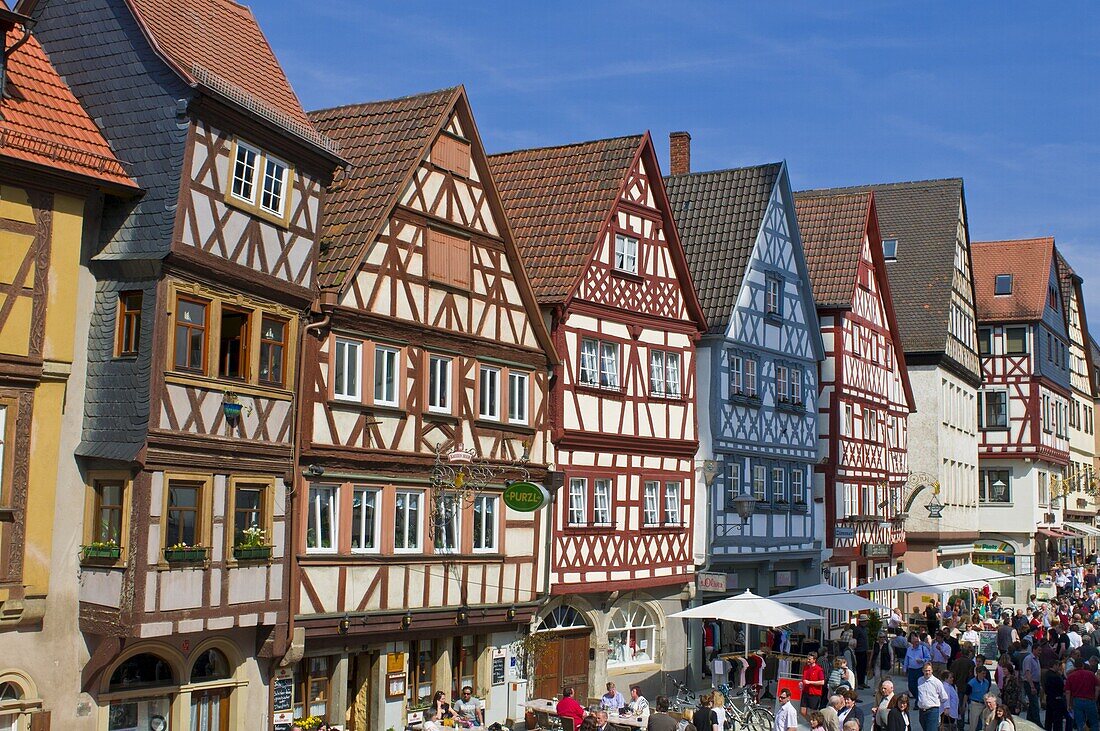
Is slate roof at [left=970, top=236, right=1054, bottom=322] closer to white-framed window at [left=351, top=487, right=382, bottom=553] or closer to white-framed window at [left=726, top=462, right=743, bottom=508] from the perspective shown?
white-framed window at [left=726, top=462, right=743, bottom=508]

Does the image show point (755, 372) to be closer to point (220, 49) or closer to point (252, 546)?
point (220, 49)

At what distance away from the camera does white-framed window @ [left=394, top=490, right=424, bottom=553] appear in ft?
78.2

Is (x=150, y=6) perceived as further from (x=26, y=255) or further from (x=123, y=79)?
(x=26, y=255)

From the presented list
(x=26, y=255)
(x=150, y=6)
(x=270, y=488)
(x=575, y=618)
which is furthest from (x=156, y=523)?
(x=575, y=618)

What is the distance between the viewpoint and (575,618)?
29.0 m

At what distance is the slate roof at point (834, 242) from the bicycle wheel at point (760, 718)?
17.2 m

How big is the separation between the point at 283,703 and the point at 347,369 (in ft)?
17.2

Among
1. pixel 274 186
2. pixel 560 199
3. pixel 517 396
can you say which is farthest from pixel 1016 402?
pixel 274 186

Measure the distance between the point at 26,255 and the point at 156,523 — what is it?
3788mm

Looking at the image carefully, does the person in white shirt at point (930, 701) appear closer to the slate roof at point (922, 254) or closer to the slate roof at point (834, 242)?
the slate roof at point (834, 242)

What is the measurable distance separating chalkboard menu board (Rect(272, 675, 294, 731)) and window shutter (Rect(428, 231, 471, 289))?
23.4ft

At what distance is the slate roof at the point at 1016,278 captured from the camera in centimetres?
6262

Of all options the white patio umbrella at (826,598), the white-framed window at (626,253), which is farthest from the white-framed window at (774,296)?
the white patio umbrella at (826,598)

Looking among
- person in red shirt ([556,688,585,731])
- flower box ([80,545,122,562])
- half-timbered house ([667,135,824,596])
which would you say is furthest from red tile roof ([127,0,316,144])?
half-timbered house ([667,135,824,596])
